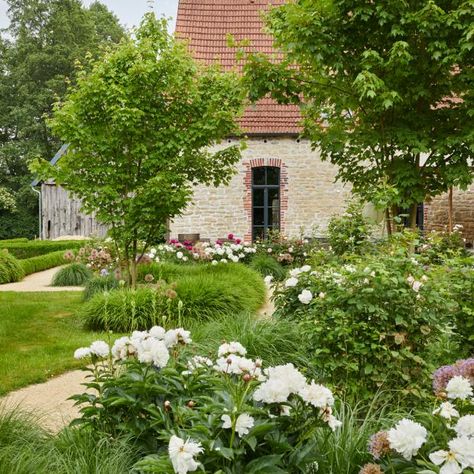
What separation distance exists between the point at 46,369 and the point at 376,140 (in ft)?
16.5

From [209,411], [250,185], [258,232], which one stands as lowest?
[209,411]

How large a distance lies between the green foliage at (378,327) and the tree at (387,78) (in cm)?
300

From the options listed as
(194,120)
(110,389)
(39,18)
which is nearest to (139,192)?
(194,120)

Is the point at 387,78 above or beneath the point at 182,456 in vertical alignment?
above

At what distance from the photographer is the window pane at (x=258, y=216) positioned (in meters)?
16.1

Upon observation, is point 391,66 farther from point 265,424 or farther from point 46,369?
point 265,424

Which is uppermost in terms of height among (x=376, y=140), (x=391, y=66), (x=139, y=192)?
(x=391, y=66)

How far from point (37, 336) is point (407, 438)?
6330 mm

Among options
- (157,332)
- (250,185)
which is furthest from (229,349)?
(250,185)

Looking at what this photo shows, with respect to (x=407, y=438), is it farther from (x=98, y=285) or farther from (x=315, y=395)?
(x=98, y=285)

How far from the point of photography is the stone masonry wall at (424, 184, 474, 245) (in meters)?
15.6

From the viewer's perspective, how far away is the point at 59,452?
9.50ft

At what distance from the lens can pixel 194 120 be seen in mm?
8828

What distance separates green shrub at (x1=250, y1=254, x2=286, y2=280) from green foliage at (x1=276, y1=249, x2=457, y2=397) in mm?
7420
